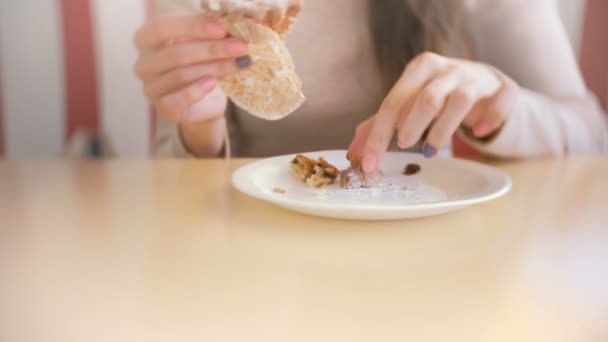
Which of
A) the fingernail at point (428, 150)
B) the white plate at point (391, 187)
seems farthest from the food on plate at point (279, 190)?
the fingernail at point (428, 150)

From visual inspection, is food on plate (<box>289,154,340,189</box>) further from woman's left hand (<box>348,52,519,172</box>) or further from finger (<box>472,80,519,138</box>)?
finger (<box>472,80,519,138</box>)

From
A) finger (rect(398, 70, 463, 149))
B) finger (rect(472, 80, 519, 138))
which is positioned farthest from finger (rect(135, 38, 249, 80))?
finger (rect(472, 80, 519, 138))

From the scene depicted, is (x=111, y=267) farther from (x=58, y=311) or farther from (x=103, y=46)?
(x=103, y=46)

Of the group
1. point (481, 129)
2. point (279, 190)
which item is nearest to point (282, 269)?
A: point (279, 190)

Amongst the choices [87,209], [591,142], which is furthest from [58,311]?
[591,142]

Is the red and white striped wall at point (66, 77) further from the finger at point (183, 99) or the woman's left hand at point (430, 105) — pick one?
the woman's left hand at point (430, 105)


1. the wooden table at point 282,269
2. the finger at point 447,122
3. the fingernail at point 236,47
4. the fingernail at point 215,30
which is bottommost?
the wooden table at point 282,269

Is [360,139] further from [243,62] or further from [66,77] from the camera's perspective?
[66,77]
